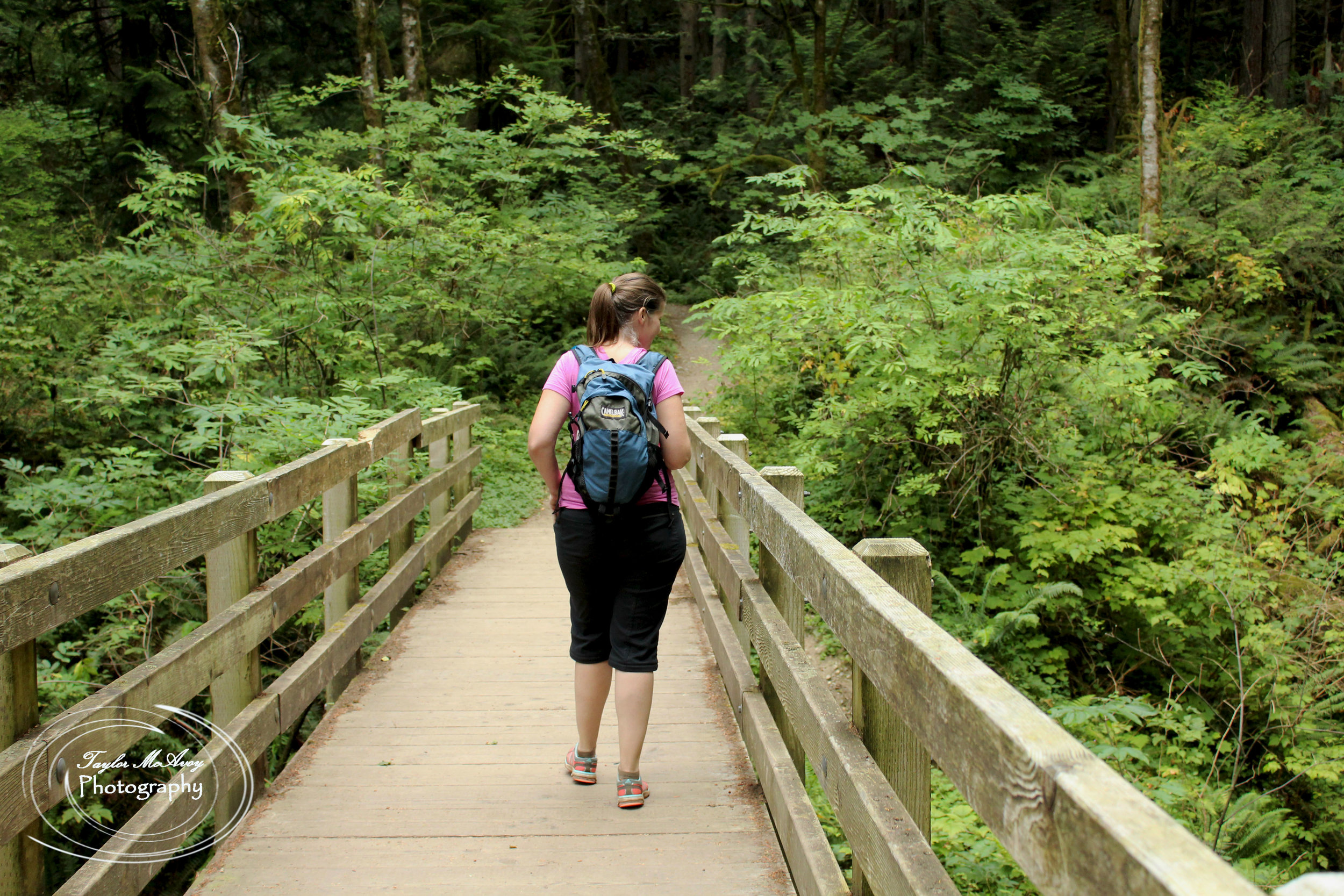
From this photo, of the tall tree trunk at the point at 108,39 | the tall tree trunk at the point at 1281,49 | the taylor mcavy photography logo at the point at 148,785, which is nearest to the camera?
the taylor mcavy photography logo at the point at 148,785

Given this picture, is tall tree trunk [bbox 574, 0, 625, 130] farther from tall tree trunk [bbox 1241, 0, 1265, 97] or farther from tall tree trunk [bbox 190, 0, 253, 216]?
tall tree trunk [bbox 1241, 0, 1265, 97]

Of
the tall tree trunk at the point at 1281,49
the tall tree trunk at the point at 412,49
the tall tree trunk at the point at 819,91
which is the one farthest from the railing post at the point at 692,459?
the tall tree trunk at the point at 1281,49

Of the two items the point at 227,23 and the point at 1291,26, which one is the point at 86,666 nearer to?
the point at 227,23

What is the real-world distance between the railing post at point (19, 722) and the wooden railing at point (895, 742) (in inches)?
77.0

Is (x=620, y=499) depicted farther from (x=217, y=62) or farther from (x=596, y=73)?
(x=596, y=73)

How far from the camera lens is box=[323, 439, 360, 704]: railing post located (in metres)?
4.73

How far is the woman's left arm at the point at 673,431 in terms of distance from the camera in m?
3.32

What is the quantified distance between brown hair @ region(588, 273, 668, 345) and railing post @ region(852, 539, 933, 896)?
1442 mm

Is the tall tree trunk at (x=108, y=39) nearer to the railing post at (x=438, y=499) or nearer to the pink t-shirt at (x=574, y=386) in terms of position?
the railing post at (x=438, y=499)

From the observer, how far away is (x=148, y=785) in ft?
11.9

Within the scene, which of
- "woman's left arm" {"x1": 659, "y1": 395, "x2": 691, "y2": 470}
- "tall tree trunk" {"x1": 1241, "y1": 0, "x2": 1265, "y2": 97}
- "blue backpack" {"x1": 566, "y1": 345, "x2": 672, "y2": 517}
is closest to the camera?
"blue backpack" {"x1": 566, "y1": 345, "x2": 672, "y2": 517}

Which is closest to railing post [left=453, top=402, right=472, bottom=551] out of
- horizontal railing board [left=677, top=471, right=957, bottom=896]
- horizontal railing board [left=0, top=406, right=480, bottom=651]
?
horizontal railing board [left=0, top=406, right=480, bottom=651]

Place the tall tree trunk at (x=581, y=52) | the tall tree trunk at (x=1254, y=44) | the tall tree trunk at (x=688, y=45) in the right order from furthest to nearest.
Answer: the tall tree trunk at (x=688, y=45) → the tall tree trunk at (x=581, y=52) → the tall tree trunk at (x=1254, y=44)

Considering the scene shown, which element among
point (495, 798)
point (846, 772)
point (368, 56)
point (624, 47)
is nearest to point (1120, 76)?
point (368, 56)
